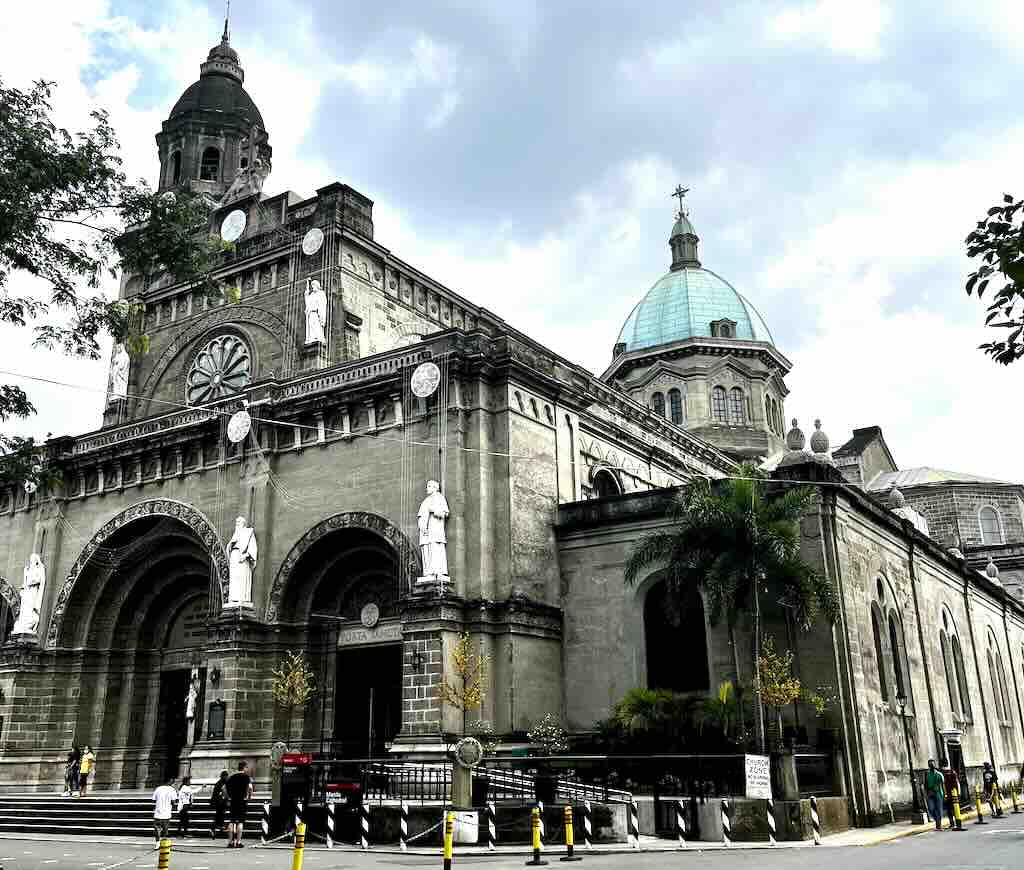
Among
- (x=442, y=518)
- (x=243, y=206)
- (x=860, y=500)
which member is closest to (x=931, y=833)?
(x=860, y=500)

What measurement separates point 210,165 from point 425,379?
23338 millimetres

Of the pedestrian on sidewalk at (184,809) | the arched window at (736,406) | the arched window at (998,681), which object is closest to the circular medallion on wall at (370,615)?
the pedestrian on sidewalk at (184,809)

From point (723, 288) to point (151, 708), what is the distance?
4173 centimetres

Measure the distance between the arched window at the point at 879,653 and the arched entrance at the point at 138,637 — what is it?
2172cm

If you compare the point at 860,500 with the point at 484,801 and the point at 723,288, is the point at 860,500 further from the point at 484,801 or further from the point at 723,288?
the point at 723,288

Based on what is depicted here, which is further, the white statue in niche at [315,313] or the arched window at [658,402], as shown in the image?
the arched window at [658,402]

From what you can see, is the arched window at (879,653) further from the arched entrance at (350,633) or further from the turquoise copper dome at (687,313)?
the turquoise copper dome at (687,313)

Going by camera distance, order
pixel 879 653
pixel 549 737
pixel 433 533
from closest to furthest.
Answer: pixel 549 737 → pixel 433 533 → pixel 879 653

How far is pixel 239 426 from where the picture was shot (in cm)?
3253

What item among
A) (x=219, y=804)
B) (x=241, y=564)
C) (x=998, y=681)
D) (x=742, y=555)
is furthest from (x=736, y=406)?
(x=219, y=804)

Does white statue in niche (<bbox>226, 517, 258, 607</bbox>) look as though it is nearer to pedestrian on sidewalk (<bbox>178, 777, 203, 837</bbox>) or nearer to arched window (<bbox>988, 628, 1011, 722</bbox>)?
pedestrian on sidewalk (<bbox>178, 777, 203, 837</bbox>)

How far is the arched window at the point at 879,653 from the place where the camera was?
2855cm

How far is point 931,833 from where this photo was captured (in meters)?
23.4

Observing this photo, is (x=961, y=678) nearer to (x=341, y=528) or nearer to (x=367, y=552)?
(x=367, y=552)
